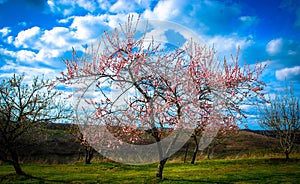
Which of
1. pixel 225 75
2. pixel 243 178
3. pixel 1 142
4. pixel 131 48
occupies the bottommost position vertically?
pixel 243 178

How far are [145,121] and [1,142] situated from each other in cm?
918

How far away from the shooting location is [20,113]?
14.7 meters

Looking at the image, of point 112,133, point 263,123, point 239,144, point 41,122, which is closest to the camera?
point 112,133

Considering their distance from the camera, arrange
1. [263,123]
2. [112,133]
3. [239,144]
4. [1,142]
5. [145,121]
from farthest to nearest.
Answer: [239,144], [263,123], [1,142], [112,133], [145,121]

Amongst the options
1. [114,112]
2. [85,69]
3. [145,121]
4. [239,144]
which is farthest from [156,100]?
[239,144]

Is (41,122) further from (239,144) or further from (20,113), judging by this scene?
(239,144)

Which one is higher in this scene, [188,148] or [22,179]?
[188,148]

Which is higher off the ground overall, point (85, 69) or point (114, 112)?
point (85, 69)

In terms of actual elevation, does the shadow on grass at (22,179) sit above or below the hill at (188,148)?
below

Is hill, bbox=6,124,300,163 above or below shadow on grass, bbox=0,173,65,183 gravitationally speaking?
above

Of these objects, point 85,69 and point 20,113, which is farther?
point 20,113

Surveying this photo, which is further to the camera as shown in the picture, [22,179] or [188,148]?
[188,148]

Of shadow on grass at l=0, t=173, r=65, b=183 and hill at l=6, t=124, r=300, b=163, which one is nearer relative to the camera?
shadow on grass at l=0, t=173, r=65, b=183

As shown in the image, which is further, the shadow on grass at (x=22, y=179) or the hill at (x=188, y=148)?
the hill at (x=188, y=148)
